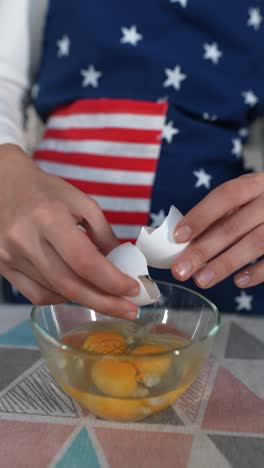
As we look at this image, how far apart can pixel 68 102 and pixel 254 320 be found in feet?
1.51

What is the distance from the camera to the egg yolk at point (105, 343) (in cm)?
50

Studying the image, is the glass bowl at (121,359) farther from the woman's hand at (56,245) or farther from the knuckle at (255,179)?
the knuckle at (255,179)

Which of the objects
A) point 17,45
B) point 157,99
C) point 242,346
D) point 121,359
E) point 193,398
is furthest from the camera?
point 17,45

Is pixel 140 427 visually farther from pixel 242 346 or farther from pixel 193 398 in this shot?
pixel 242 346

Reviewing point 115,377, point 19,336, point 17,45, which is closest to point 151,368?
point 115,377

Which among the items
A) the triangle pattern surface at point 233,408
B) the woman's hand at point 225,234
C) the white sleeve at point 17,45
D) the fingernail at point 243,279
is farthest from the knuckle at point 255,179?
the white sleeve at point 17,45

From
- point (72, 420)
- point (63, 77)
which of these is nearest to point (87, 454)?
point (72, 420)

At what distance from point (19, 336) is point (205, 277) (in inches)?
9.9

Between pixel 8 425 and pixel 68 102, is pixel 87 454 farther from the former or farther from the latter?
pixel 68 102

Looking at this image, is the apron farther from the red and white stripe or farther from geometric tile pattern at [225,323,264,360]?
geometric tile pattern at [225,323,264,360]

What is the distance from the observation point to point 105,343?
507 millimetres

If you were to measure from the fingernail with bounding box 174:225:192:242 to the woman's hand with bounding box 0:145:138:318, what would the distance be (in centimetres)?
7

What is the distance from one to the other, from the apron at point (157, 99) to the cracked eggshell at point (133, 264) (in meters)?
0.33

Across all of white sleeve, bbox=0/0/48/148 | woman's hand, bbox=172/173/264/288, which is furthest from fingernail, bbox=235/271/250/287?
white sleeve, bbox=0/0/48/148
